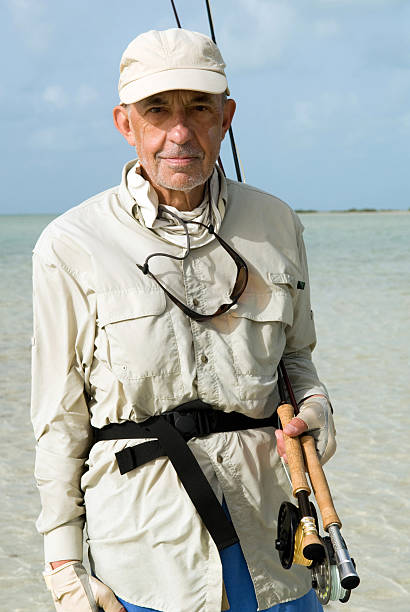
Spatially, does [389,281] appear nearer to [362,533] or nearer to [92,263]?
[362,533]

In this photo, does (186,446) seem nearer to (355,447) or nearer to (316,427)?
(316,427)

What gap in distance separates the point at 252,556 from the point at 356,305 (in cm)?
1239

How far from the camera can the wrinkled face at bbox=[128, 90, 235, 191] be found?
2.16 meters

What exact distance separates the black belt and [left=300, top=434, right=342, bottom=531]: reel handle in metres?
0.19

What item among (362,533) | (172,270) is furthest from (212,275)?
(362,533)

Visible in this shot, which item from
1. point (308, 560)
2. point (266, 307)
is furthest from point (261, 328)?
point (308, 560)

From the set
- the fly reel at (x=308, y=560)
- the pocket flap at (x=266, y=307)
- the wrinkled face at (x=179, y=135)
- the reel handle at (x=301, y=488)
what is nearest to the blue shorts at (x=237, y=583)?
the fly reel at (x=308, y=560)

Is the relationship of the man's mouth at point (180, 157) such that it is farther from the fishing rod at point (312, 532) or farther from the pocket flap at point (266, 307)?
the fishing rod at point (312, 532)

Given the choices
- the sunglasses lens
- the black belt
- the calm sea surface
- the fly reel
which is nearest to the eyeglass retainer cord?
the sunglasses lens

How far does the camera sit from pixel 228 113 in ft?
7.57

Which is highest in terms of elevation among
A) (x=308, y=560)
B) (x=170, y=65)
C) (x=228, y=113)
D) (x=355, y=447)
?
(x=170, y=65)

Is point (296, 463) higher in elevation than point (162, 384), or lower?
lower

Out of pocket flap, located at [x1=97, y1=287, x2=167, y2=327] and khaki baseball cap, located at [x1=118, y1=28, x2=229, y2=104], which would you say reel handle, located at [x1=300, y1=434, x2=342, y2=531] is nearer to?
pocket flap, located at [x1=97, y1=287, x2=167, y2=327]

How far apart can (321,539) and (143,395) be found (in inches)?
21.1
